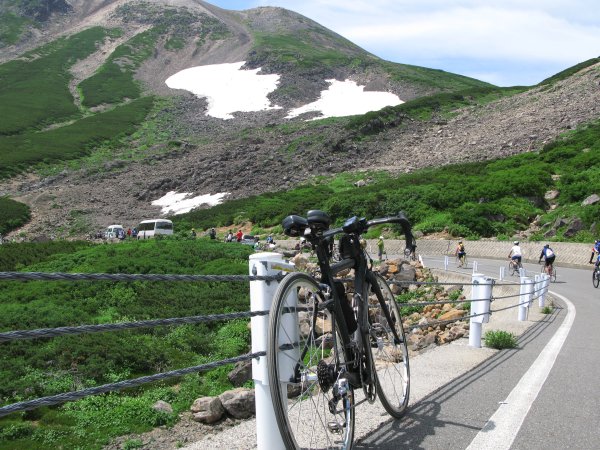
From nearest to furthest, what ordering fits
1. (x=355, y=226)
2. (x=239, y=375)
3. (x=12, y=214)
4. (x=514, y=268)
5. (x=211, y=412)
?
(x=355, y=226)
(x=211, y=412)
(x=239, y=375)
(x=514, y=268)
(x=12, y=214)

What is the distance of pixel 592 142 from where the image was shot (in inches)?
1816

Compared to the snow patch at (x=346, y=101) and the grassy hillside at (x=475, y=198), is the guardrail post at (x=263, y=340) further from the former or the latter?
the snow patch at (x=346, y=101)

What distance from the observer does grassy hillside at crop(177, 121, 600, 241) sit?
35969 mm

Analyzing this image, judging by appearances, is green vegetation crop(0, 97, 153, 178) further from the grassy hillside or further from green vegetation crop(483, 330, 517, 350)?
green vegetation crop(483, 330, 517, 350)

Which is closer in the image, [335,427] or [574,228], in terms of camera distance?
[335,427]

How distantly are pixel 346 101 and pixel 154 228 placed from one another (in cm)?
6727

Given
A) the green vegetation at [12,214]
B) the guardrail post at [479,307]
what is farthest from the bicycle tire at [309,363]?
the green vegetation at [12,214]

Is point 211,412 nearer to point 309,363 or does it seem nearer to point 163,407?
point 163,407

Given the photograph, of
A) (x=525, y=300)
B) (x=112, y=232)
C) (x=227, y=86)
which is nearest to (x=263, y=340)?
(x=525, y=300)

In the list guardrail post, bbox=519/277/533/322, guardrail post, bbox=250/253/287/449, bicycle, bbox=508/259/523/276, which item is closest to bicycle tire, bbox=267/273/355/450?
guardrail post, bbox=250/253/287/449

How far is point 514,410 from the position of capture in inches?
185

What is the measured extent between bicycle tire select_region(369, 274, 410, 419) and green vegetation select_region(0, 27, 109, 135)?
99.5 metres

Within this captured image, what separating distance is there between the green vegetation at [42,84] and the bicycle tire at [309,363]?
3946 inches

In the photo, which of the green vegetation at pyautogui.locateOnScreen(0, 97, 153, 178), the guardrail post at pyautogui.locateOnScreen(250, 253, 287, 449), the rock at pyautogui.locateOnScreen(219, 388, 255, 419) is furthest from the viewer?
the green vegetation at pyautogui.locateOnScreen(0, 97, 153, 178)
